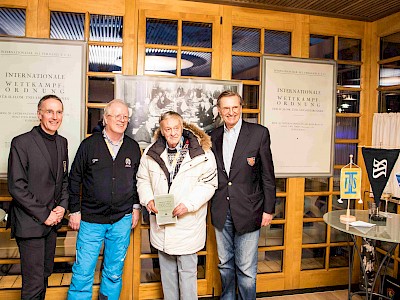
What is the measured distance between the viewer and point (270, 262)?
3.34 meters

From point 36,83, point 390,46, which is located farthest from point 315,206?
point 36,83

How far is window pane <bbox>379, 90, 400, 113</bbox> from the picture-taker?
126 inches

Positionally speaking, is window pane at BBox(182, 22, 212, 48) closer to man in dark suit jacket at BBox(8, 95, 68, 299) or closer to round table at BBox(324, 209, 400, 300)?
man in dark suit jacket at BBox(8, 95, 68, 299)

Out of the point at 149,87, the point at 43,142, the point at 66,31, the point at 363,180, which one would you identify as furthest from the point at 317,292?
the point at 66,31

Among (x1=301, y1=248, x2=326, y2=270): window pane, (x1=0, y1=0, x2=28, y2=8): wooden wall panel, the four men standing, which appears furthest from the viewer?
(x1=301, y1=248, x2=326, y2=270): window pane

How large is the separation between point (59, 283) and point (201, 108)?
184 centimetres

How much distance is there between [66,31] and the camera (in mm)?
2861

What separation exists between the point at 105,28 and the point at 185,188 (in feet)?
4.82

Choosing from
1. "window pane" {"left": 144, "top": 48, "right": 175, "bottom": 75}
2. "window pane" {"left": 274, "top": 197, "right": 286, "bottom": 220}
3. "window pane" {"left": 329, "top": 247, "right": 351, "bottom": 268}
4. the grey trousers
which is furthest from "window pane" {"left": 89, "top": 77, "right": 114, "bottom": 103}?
"window pane" {"left": 329, "top": 247, "right": 351, "bottom": 268}

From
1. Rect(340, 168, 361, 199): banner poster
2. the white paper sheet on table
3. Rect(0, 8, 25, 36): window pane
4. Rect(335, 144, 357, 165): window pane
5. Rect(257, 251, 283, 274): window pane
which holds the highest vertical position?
Rect(0, 8, 25, 36): window pane

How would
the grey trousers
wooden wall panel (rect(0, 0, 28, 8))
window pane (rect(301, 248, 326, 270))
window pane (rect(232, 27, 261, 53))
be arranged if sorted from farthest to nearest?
window pane (rect(301, 248, 326, 270)) < window pane (rect(232, 27, 261, 53)) < wooden wall panel (rect(0, 0, 28, 8)) < the grey trousers

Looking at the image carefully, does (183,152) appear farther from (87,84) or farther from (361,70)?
(361,70)

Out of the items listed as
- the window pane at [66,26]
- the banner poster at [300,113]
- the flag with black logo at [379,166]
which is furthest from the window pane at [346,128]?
the window pane at [66,26]

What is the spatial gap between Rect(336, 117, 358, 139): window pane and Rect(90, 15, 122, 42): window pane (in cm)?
212
